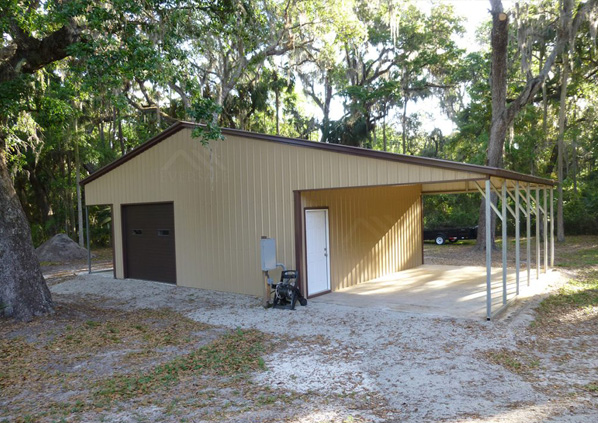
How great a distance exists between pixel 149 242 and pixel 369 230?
5.72 meters

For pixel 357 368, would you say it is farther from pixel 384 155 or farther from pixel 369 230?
pixel 369 230

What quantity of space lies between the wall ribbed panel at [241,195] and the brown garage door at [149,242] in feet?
0.79

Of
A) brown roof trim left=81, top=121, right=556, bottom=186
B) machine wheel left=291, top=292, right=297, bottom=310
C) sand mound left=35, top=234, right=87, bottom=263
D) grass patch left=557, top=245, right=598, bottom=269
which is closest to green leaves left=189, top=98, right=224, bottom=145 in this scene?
brown roof trim left=81, top=121, right=556, bottom=186

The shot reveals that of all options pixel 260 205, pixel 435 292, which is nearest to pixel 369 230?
pixel 435 292

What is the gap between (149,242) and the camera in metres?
11.5

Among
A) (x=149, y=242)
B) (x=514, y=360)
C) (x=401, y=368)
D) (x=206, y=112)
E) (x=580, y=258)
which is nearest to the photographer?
(x=401, y=368)

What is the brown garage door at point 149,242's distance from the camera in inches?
433

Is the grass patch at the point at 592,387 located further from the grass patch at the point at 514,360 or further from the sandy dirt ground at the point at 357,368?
the grass patch at the point at 514,360

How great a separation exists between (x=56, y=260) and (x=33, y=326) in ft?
38.3

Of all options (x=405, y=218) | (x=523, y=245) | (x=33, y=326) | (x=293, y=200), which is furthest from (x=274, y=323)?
(x=523, y=245)

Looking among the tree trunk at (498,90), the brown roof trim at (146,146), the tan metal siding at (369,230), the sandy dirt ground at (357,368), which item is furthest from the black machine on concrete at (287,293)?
the tree trunk at (498,90)

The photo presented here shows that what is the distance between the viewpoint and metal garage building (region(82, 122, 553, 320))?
7805 millimetres

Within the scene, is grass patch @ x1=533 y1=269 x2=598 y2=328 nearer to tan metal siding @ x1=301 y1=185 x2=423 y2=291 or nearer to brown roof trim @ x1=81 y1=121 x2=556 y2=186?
brown roof trim @ x1=81 y1=121 x2=556 y2=186

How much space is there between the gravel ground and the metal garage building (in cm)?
161
